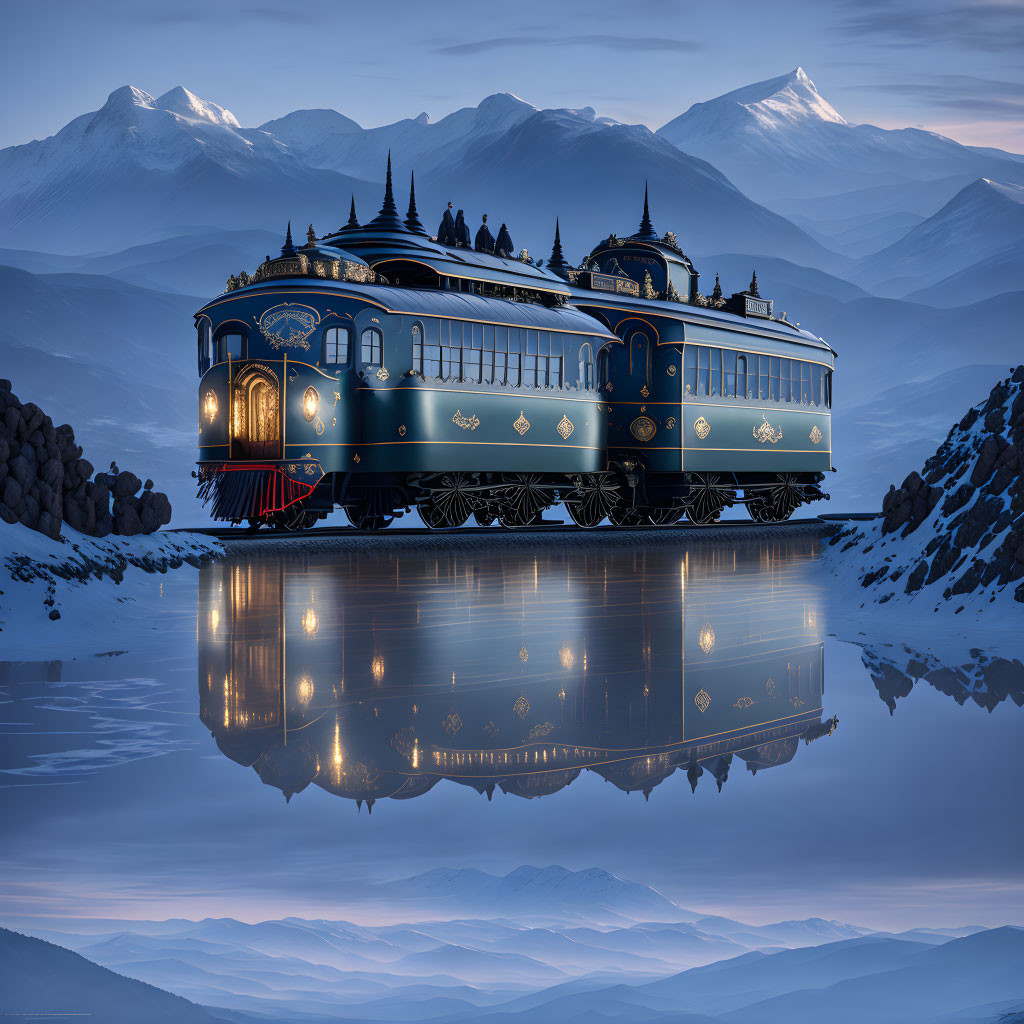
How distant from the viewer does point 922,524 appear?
656 inches

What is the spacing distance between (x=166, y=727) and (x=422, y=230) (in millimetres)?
20539

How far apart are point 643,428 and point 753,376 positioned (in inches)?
180

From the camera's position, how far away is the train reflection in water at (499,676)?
6.91 metres

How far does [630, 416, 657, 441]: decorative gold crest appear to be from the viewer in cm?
2978

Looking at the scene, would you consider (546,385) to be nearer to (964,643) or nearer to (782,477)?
(782,477)

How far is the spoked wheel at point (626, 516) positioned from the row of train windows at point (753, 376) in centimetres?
309

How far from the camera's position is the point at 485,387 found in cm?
2523

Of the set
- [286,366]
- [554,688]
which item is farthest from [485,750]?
[286,366]

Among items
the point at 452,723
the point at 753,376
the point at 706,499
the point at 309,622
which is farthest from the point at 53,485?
the point at 753,376

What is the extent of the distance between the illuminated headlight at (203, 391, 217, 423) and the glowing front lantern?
11.1m

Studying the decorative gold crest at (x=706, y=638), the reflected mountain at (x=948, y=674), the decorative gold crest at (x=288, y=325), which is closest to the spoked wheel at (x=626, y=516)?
the decorative gold crest at (x=288, y=325)

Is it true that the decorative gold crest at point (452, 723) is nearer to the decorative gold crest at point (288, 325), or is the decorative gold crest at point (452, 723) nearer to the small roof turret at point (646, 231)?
the decorative gold crest at point (288, 325)

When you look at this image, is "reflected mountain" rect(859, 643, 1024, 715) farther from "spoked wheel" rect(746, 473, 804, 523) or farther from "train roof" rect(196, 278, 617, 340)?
"spoked wheel" rect(746, 473, 804, 523)

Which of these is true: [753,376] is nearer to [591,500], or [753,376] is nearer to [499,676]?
[591,500]
